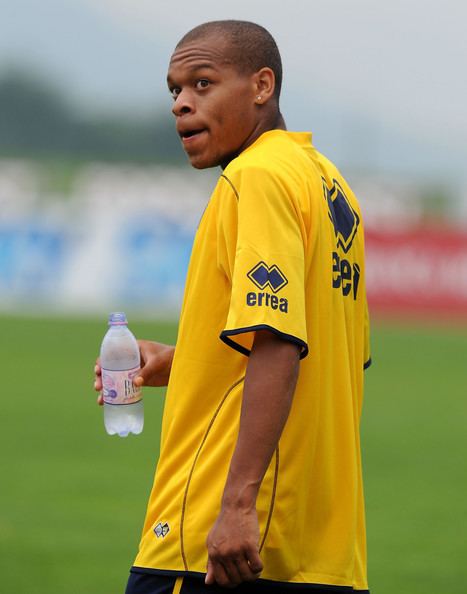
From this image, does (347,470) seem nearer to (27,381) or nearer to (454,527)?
(454,527)

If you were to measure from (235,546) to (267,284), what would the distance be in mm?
576

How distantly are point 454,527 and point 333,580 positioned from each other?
5081mm

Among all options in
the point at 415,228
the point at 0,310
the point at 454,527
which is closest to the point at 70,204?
the point at 0,310

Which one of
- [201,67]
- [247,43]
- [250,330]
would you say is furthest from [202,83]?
[250,330]

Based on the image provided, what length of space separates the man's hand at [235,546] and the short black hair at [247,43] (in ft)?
3.59

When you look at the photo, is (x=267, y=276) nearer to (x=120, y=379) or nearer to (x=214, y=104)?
(x=214, y=104)

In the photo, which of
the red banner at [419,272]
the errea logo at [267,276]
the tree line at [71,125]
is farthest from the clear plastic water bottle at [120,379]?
the tree line at [71,125]

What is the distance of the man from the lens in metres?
2.79

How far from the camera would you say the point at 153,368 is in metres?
3.55

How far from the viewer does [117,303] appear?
93.4 feet

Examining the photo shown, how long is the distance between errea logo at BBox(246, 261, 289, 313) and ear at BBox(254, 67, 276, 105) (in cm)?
53

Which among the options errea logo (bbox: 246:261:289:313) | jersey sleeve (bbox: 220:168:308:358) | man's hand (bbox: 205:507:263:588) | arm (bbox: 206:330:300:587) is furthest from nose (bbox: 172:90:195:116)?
man's hand (bbox: 205:507:263:588)

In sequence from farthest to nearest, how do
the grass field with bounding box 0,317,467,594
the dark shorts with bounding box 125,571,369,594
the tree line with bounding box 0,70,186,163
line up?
the tree line with bounding box 0,70,186,163
the grass field with bounding box 0,317,467,594
the dark shorts with bounding box 125,571,369,594

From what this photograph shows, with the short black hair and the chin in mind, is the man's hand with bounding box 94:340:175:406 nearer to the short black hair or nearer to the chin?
the chin
